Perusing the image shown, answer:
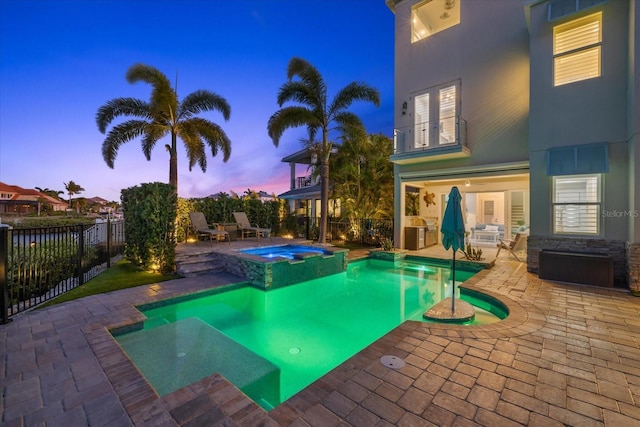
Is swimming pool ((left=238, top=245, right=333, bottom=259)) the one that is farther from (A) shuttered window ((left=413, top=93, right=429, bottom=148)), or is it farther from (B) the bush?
(A) shuttered window ((left=413, top=93, right=429, bottom=148))

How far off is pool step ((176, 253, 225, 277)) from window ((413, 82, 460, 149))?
969 centimetres

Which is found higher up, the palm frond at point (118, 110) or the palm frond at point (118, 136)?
the palm frond at point (118, 110)

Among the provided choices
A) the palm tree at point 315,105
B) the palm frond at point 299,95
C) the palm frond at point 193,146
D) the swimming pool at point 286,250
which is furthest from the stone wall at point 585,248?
the palm frond at point 193,146

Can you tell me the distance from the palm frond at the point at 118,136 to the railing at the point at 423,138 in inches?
479

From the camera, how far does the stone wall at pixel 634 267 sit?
648cm

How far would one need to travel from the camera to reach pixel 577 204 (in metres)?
8.06

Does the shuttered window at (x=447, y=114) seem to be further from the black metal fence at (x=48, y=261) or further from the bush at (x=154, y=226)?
the black metal fence at (x=48, y=261)

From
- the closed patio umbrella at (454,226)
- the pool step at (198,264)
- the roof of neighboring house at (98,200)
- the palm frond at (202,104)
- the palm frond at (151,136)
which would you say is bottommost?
the pool step at (198,264)

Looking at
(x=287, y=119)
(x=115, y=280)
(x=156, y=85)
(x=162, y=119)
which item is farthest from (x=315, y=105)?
(x=115, y=280)

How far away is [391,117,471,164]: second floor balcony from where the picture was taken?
11164 millimetres

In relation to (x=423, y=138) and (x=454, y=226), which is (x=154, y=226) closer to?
(x=454, y=226)

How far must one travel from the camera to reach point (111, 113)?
41.5 ft

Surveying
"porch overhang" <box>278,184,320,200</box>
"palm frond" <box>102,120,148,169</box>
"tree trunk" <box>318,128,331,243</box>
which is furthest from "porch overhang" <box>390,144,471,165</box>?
"palm frond" <box>102,120,148,169</box>

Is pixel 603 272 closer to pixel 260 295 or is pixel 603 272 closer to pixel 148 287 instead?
pixel 260 295
